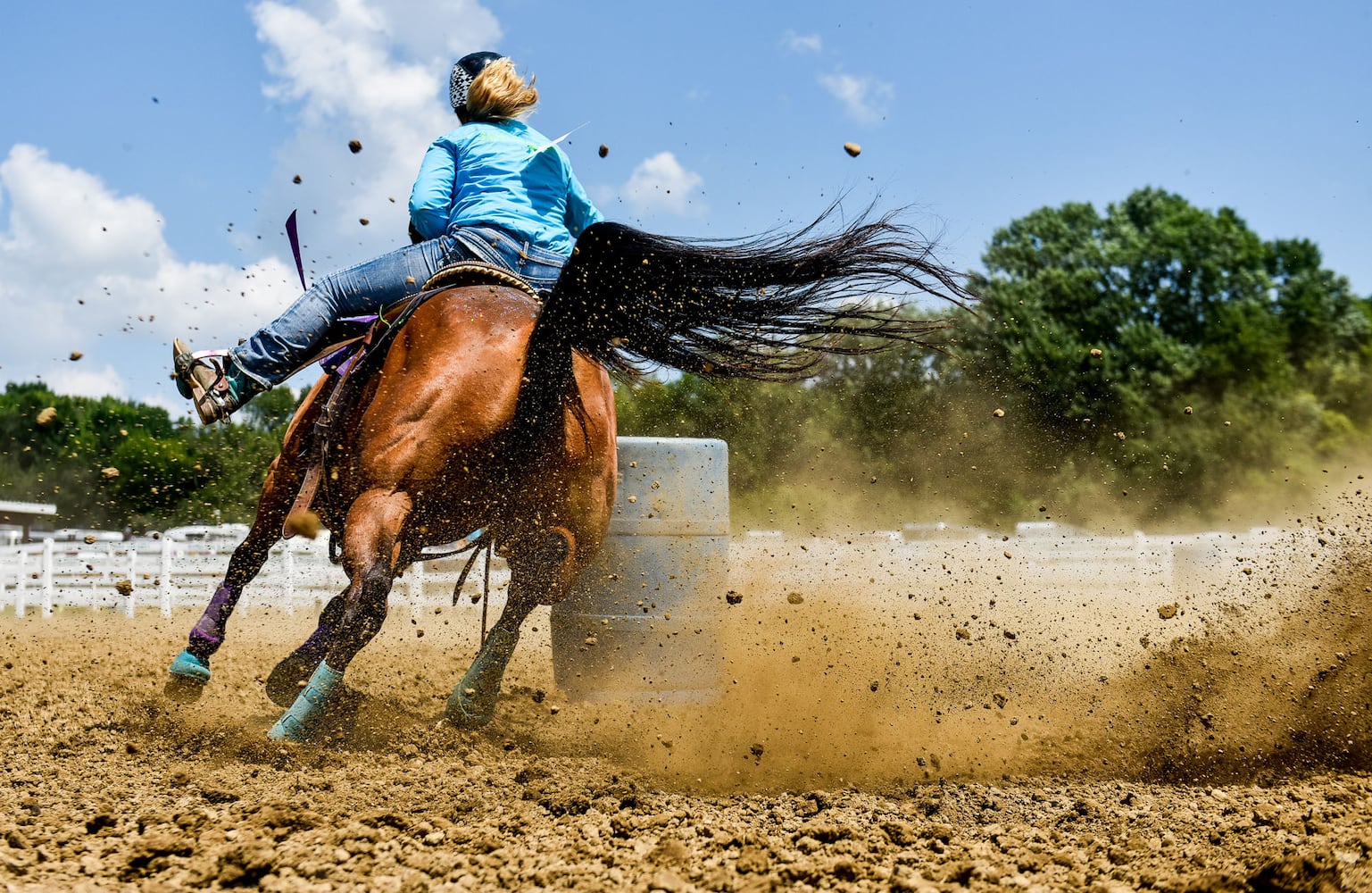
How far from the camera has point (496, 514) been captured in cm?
398

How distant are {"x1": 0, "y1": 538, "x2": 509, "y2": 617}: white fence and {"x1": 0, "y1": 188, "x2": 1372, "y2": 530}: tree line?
5606 mm

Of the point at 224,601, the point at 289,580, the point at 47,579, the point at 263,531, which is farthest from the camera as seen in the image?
the point at 47,579

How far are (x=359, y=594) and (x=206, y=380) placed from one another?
118 cm

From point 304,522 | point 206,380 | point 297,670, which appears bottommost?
point 297,670

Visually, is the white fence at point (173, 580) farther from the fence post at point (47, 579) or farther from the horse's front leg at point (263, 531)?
the horse's front leg at point (263, 531)

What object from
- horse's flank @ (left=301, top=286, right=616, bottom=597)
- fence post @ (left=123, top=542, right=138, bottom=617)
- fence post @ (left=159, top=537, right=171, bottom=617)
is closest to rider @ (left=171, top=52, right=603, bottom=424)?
horse's flank @ (left=301, top=286, right=616, bottom=597)

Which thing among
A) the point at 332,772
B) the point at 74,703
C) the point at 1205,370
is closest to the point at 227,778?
the point at 332,772

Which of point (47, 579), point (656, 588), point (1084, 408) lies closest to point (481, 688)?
point (656, 588)

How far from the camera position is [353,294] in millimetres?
4086

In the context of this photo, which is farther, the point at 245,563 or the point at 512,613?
the point at 245,563

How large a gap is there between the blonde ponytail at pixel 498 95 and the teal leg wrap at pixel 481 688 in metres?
2.18

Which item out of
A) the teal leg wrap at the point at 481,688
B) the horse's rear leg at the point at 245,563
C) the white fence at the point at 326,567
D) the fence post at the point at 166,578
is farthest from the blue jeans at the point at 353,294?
the fence post at the point at 166,578

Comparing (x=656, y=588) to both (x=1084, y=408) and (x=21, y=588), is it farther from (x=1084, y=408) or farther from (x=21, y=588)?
(x=1084, y=408)

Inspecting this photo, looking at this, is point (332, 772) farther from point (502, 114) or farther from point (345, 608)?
point (502, 114)
